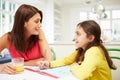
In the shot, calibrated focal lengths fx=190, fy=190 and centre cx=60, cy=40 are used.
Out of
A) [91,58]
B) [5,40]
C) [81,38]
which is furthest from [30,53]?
[91,58]

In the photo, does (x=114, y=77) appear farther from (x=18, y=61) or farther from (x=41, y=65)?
(x=18, y=61)

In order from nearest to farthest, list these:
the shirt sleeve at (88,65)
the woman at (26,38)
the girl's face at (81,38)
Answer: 1. the shirt sleeve at (88,65)
2. the girl's face at (81,38)
3. the woman at (26,38)

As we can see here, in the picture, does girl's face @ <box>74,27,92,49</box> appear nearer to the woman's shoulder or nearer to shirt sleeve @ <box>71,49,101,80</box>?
shirt sleeve @ <box>71,49,101,80</box>

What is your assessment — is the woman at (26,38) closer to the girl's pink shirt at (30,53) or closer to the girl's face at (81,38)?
the girl's pink shirt at (30,53)

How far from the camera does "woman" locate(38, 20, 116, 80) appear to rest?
1042 millimetres

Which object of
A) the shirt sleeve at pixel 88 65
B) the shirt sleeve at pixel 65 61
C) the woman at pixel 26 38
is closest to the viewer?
the shirt sleeve at pixel 88 65

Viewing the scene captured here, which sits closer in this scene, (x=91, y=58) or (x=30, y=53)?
(x=91, y=58)

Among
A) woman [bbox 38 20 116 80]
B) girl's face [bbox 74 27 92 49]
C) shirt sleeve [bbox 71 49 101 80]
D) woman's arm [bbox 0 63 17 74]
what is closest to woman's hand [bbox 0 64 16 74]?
woman's arm [bbox 0 63 17 74]

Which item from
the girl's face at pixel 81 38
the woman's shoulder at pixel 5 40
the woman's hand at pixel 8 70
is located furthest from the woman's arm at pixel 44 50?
the woman's hand at pixel 8 70

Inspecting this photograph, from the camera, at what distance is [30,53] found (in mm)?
1658

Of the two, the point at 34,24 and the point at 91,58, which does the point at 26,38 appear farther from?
the point at 91,58

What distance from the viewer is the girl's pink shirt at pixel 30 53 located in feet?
5.32

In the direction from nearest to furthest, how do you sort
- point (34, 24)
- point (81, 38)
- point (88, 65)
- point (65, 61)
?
point (88, 65), point (81, 38), point (65, 61), point (34, 24)

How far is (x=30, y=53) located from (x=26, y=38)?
0.51 feet
